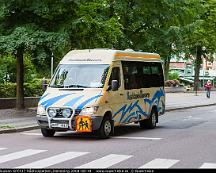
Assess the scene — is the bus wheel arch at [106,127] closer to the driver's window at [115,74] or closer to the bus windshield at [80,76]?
→ the bus windshield at [80,76]

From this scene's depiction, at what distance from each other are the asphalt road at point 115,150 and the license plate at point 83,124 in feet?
1.16

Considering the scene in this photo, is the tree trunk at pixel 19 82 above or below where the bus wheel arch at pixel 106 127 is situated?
above

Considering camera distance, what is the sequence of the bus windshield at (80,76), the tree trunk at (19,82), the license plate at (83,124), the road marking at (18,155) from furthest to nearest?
1. the tree trunk at (19,82)
2. the bus windshield at (80,76)
3. the license plate at (83,124)
4. the road marking at (18,155)

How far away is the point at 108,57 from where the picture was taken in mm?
16031

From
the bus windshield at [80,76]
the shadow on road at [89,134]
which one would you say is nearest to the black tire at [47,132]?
the shadow on road at [89,134]

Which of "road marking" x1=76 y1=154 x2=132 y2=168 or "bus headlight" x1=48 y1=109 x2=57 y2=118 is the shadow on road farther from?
"road marking" x1=76 y1=154 x2=132 y2=168

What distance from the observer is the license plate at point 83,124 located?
47.1 ft

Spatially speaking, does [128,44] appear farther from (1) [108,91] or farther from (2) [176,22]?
(1) [108,91]

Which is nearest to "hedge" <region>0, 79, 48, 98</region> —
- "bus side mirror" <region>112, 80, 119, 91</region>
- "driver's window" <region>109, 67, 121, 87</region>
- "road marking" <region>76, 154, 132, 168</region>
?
"driver's window" <region>109, 67, 121, 87</region>

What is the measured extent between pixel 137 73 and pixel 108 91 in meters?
2.62

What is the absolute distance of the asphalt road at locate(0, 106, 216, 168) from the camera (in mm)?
10320

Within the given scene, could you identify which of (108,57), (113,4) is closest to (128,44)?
(113,4)

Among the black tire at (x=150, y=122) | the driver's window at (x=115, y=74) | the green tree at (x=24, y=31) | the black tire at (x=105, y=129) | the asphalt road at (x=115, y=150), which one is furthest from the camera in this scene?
the green tree at (x=24, y=31)

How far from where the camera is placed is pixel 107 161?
1062cm
